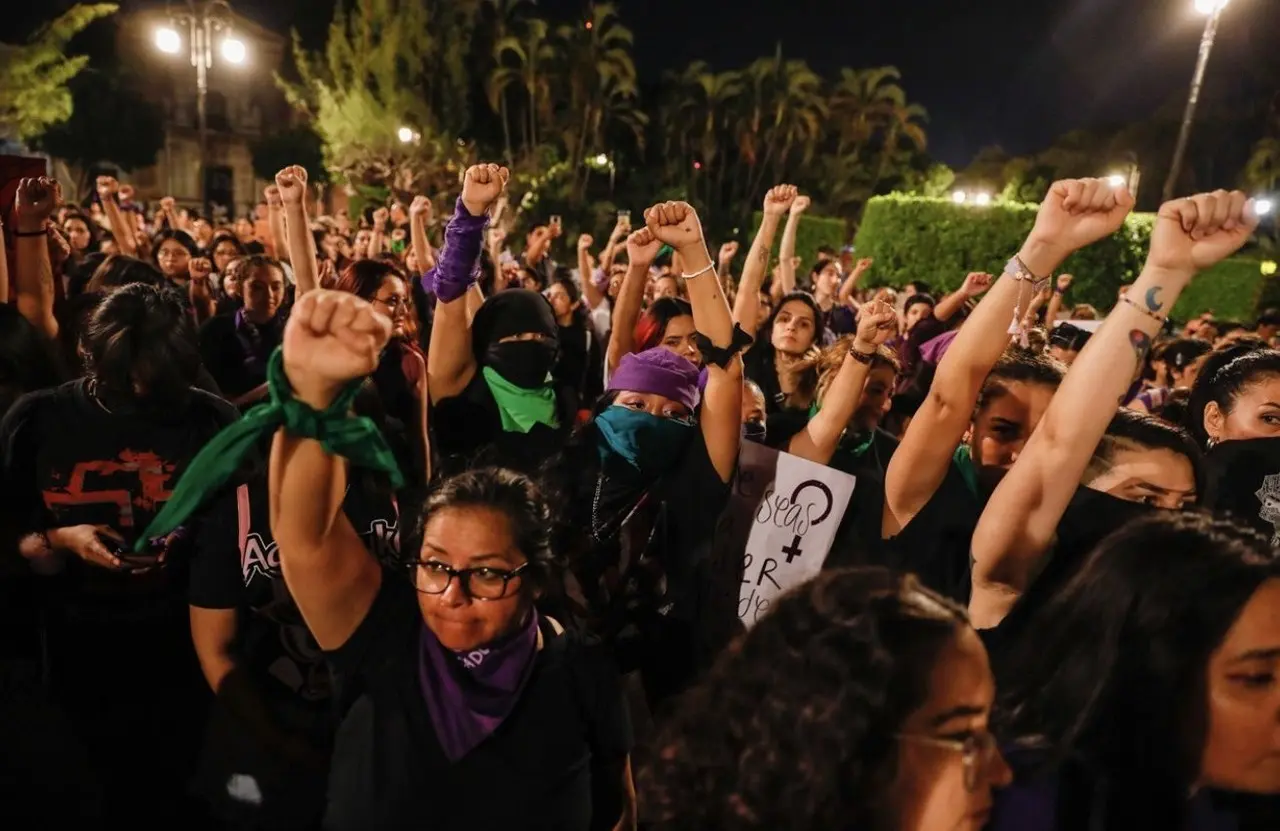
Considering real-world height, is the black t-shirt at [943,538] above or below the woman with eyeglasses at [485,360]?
below

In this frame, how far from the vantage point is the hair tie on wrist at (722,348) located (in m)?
2.81

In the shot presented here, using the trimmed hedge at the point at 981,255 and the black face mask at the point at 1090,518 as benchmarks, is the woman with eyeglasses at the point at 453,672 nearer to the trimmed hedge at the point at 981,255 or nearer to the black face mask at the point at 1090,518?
the black face mask at the point at 1090,518

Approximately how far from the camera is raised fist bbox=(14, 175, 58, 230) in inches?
151

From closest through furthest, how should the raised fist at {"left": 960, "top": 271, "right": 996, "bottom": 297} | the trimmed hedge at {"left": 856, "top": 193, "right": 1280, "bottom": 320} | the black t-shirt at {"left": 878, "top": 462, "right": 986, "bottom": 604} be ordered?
the black t-shirt at {"left": 878, "top": 462, "right": 986, "bottom": 604} → the raised fist at {"left": 960, "top": 271, "right": 996, "bottom": 297} → the trimmed hedge at {"left": 856, "top": 193, "right": 1280, "bottom": 320}

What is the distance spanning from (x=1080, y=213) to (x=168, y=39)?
48.3 feet

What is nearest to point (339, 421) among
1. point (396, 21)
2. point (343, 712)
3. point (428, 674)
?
point (428, 674)

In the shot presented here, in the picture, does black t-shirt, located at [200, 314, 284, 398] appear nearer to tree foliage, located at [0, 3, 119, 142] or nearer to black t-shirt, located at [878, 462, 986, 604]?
black t-shirt, located at [878, 462, 986, 604]

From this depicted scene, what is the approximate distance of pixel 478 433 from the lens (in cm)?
360

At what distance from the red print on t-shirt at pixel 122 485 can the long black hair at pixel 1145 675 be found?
2.43 metres

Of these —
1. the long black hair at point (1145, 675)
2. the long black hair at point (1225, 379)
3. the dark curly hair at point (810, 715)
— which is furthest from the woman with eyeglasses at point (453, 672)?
the long black hair at point (1225, 379)

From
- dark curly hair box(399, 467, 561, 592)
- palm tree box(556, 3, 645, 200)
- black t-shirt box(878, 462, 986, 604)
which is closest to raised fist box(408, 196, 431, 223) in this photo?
dark curly hair box(399, 467, 561, 592)

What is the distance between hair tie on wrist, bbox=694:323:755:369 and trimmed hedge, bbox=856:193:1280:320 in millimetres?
17357

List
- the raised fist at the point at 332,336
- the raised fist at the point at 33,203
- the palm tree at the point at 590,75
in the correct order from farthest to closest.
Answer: the palm tree at the point at 590,75 < the raised fist at the point at 33,203 < the raised fist at the point at 332,336

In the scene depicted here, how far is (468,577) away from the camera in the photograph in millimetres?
1956
